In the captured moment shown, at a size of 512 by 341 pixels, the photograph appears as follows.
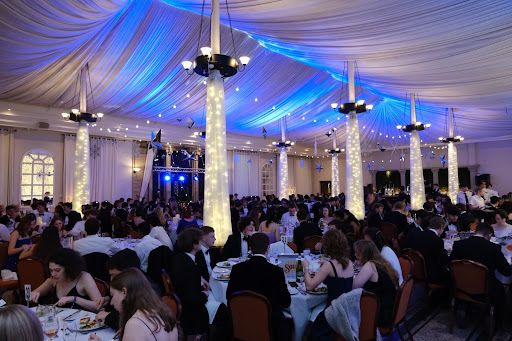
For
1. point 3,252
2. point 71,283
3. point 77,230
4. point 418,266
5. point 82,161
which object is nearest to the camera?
point 71,283

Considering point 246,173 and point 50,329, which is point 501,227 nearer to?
point 50,329

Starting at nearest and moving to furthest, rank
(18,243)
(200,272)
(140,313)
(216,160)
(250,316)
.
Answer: (140,313) → (250,316) → (200,272) → (18,243) → (216,160)

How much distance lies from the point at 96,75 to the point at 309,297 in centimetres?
920

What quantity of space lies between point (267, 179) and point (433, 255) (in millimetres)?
16397

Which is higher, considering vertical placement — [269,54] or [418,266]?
[269,54]

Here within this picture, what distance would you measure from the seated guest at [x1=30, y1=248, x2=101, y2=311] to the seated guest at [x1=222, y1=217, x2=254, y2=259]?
2.46m

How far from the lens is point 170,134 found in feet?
51.1

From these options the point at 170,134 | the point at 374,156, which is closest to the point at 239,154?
the point at 170,134

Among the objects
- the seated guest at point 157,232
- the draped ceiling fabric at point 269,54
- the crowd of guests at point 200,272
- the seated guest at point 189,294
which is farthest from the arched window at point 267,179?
the seated guest at point 189,294

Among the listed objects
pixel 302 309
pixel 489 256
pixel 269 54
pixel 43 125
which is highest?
pixel 269 54

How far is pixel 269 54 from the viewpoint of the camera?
11.1m

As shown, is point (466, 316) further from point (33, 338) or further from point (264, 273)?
point (33, 338)

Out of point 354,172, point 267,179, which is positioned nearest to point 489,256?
point 354,172

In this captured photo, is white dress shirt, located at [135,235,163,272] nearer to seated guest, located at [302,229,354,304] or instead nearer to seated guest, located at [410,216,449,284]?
seated guest, located at [302,229,354,304]
